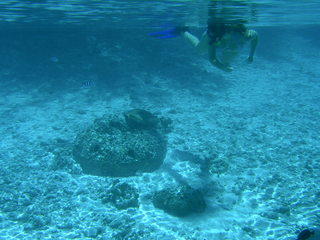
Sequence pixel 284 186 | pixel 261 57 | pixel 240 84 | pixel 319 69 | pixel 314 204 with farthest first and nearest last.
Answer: pixel 261 57 → pixel 319 69 → pixel 240 84 → pixel 284 186 → pixel 314 204

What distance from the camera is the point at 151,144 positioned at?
9.79 m

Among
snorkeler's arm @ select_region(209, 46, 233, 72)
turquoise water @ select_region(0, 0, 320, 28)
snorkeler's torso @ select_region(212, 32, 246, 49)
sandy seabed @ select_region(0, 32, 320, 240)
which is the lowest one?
sandy seabed @ select_region(0, 32, 320, 240)

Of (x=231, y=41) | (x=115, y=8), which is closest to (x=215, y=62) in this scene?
(x=231, y=41)

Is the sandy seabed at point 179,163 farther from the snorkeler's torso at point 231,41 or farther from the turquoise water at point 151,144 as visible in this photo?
the snorkeler's torso at point 231,41

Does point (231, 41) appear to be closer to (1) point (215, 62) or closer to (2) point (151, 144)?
(1) point (215, 62)

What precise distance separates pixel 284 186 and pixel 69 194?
24.6ft

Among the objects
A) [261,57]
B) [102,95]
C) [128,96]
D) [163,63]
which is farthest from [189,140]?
[261,57]

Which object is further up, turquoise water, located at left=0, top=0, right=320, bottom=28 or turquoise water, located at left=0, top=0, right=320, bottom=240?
turquoise water, located at left=0, top=0, right=320, bottom=28

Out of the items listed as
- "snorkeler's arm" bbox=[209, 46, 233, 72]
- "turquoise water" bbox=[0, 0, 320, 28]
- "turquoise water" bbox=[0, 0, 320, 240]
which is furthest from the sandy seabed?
"turquoise water" bbox=[0, 0, 320, 28]

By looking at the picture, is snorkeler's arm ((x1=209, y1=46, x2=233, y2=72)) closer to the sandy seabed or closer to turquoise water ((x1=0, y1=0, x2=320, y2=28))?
the sandy seabed

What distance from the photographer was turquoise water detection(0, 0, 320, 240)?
24.1 ft

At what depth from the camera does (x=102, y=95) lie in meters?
17.5

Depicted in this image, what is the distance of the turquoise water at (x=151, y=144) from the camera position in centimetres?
735

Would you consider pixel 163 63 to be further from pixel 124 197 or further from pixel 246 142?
pixel 124 197
